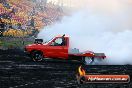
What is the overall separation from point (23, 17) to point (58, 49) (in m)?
66.1

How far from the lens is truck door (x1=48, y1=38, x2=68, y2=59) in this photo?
27.3 metres

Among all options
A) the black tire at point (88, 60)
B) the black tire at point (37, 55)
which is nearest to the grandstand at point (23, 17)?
the black tire at point (37, 55)

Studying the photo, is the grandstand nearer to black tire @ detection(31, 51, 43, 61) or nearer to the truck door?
black tire @ detection(31, 51, 43, 61)

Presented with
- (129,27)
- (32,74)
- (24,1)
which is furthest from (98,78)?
(24,1)

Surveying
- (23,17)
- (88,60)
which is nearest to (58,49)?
(88,60)

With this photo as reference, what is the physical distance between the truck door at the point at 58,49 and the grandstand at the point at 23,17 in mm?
32268

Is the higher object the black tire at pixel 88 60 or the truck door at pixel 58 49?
the truck door at pixel 58 49

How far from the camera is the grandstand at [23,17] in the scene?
236 feet

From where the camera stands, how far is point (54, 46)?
27453 millimetres

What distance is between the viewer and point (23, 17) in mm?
92375

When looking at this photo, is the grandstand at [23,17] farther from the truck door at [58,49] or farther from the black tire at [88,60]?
the black tire at [88,60]

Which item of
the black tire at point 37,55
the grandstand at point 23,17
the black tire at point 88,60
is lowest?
the black tire at point 88,60

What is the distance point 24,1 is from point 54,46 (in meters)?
91.2

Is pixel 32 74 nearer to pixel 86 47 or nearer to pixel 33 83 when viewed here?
pixel 33 83
